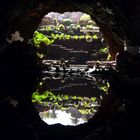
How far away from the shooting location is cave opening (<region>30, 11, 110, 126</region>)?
14.7 metres

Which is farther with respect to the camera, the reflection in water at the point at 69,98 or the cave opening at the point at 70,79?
the cave opening at the point at 70,79

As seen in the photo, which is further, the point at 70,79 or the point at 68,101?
the point at 70,79

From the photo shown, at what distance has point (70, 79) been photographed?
21.9 metres

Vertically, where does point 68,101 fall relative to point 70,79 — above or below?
below

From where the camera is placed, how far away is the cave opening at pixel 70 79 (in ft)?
48.2

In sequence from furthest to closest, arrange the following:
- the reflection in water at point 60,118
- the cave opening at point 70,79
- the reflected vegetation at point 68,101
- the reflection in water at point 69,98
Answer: the cave opening at point 70,79 → the reflection in water at point 69,98 → the reflected vegetation at point 68,101 → the reflection in water at point 60,118

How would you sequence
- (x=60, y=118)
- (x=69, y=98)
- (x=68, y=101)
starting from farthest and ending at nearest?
(x=69, y=98) → (x=68, y=101) → (x=60, y=118)

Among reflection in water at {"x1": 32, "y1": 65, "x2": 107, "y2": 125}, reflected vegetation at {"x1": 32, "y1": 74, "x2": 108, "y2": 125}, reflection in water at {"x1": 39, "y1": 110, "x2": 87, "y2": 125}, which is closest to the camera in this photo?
reflection in water at {"x1": 39, "y1": 110, "x2": 87, "y2": 125}

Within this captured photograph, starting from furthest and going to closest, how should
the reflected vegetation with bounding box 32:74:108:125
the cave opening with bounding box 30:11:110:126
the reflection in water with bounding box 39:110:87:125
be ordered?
the cave opening with bounding box 30:11:110:126
the reflected vegetation with bounding box 32:74:108:125
the reflection in water with bounding box 39:110:87:125

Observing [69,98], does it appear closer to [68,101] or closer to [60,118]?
[68,101]

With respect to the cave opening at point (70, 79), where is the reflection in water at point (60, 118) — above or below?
below

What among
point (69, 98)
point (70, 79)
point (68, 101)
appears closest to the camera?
point (68, 101)

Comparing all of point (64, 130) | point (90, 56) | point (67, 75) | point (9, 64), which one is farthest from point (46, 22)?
point (64, 130)

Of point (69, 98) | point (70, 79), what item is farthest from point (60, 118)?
point (70, 79)
